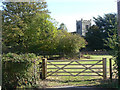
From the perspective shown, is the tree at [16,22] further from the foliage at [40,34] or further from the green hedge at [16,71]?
the green hedge at [16,71]

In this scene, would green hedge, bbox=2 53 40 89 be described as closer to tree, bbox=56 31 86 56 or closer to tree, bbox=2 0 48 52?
tree, bbox=2 0 48 52

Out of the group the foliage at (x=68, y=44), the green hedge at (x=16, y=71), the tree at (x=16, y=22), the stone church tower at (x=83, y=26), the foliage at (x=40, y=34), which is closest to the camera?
the green hedge at (x=16, y=71)

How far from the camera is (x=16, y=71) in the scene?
18.7 ft

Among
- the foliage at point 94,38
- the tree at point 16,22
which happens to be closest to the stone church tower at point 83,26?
the foliage at point 94,38

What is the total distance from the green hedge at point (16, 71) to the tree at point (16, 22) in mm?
10997

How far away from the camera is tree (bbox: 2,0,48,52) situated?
16.4 m

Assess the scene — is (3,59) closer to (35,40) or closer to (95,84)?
(95,84)

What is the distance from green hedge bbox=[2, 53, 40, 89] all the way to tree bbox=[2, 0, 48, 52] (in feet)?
36.1

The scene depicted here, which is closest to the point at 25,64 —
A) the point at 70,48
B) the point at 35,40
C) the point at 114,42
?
the point at 114,42

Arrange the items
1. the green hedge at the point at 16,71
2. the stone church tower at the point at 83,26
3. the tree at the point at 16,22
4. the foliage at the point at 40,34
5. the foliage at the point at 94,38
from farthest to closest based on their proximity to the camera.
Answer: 1. the stone church tower at the point at 83,26
2. the foliage at the point at 94,38
3. the foliage at the point at 40,34
4. the tree at the point at 16,22
5. the green hedge at the point at 16,71

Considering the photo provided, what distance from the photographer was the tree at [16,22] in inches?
646

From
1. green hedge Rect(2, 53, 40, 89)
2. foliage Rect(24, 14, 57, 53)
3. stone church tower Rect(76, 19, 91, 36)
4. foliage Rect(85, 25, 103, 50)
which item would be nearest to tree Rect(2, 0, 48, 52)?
foliage Rect(24, 14, 57, 53)

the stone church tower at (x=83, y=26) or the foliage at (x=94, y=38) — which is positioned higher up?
the stone church tower at (x=83, y=26)

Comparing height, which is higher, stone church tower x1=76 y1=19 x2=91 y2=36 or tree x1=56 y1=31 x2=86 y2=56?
stone church tower x1=76 y1=19 x2=91 y2=36
